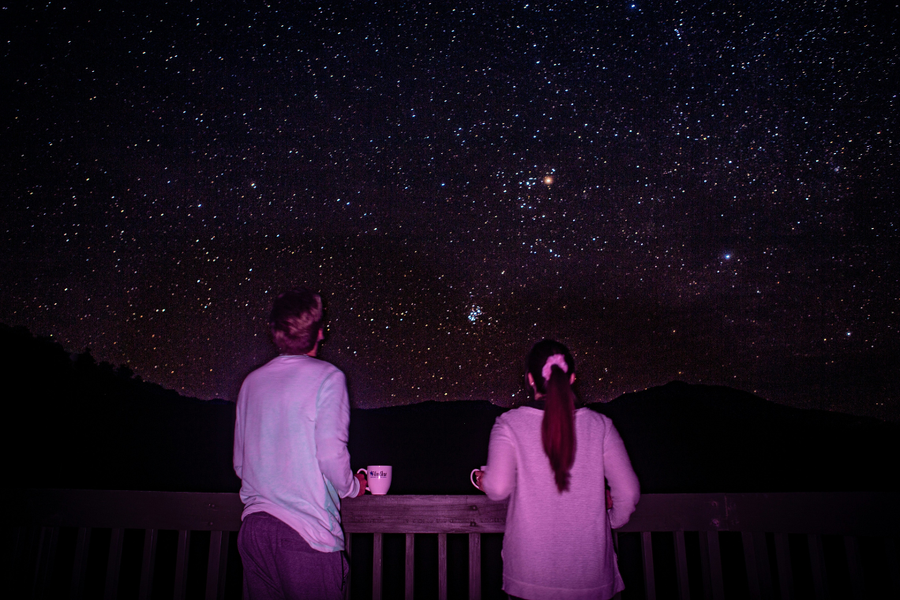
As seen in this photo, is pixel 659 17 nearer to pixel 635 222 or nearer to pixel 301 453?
pixel 635 222

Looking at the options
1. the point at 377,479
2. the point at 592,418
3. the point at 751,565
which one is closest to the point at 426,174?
the point at 377,479

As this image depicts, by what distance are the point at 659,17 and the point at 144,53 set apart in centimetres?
461

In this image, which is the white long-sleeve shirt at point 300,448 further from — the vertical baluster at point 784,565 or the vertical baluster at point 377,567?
the vertical baluster at point 784,565

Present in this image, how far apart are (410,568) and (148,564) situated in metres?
1.05

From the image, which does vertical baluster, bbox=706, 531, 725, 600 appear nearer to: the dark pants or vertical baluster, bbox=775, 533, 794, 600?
vertical baluster, bbox=775, 533, 794, 600

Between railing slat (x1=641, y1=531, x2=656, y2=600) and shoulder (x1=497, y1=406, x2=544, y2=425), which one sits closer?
shoulder (x1=497, y1=406, x2=544, y2=425)

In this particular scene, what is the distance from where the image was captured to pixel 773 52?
174 inches

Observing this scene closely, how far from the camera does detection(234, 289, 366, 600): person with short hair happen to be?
134 centimetres

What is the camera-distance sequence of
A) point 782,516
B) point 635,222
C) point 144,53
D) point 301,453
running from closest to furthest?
point 301,453
point 782,516
point 144,53
point 635,222

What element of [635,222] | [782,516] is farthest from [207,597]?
[635,222]

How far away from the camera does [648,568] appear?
183cm

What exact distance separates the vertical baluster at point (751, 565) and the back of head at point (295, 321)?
177cm

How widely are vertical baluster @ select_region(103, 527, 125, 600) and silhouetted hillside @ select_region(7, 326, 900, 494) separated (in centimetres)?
802

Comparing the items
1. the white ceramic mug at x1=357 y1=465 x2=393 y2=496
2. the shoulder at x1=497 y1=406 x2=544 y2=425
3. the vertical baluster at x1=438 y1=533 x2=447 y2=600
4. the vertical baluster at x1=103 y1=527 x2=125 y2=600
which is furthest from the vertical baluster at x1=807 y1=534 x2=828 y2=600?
the vertical baluster at x1=103 y1=527 x2=125 y2=600
